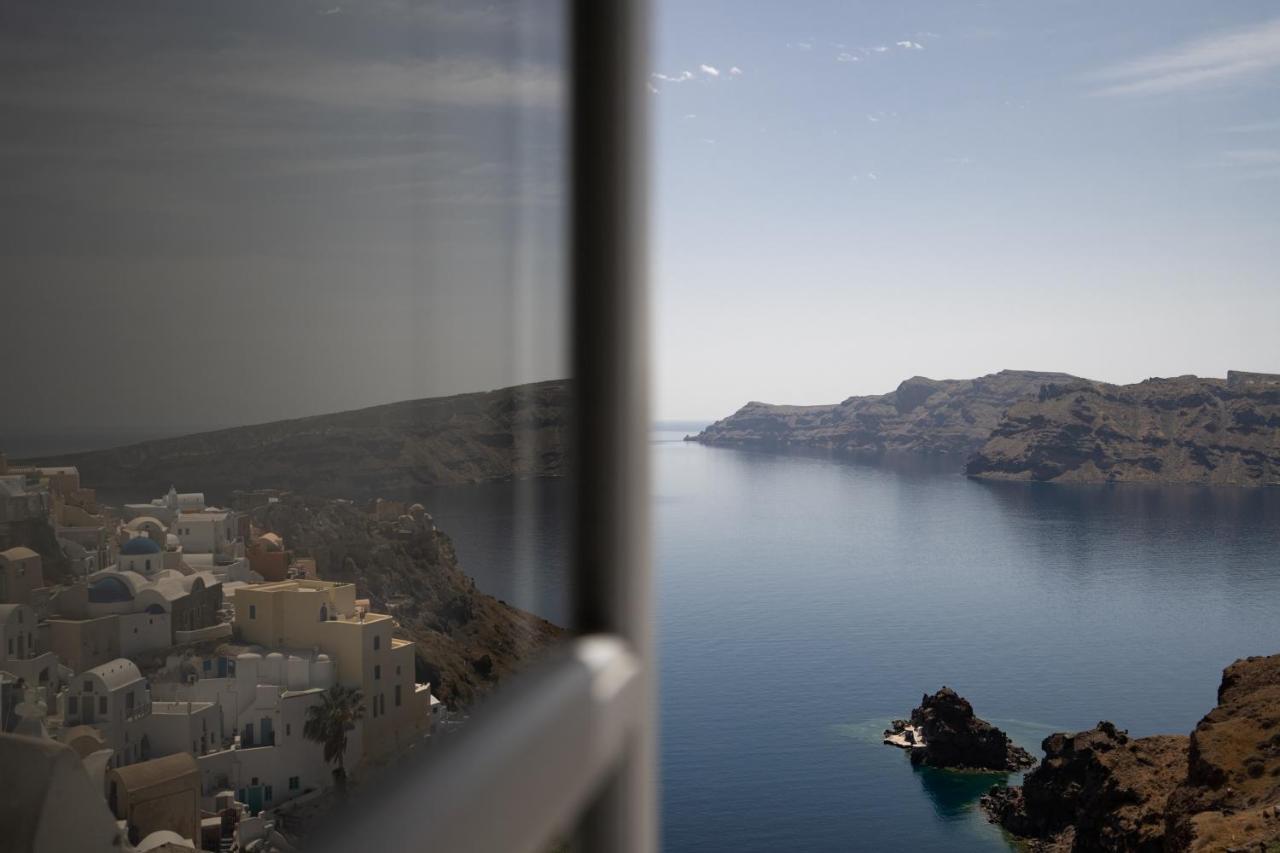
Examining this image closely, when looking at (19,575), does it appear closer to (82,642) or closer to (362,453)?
(82,642)

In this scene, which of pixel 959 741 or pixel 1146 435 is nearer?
pixel 959 741

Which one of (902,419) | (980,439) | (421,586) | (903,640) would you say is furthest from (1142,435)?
(421,586)

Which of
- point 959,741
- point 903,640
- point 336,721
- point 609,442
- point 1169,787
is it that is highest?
point 609,442

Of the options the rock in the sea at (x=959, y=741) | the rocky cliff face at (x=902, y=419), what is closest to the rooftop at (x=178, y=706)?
the rock in the sea at (x=959, y=741)

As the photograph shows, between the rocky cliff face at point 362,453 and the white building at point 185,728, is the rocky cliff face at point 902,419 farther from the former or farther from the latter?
the white building at point 185,728

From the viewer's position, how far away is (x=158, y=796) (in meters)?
0.31

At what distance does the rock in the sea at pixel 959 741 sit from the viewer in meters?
15.6

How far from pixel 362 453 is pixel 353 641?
9cm

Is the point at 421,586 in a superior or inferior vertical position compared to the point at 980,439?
superior

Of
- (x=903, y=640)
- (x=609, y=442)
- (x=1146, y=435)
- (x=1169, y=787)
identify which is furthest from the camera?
(x=1146, y=435)

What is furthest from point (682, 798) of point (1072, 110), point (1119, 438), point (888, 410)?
point (888, 410)

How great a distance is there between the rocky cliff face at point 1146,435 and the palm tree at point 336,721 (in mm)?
49822

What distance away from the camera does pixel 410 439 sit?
1.69ft

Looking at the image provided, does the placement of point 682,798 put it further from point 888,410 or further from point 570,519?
point 888,410
